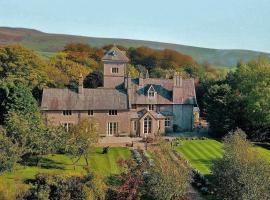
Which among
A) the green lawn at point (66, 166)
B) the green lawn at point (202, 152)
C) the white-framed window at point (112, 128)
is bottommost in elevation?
the green lawn at point (202, 152)

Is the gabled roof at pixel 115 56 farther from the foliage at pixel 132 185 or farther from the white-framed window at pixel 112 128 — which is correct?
the foliage at pixel 132 185

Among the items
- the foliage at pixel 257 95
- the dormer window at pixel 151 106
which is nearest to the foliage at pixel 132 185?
the dormer window at pixel 151 106

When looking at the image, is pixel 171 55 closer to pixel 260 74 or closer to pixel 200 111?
pixel 200 111

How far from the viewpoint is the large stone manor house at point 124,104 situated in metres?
66.5

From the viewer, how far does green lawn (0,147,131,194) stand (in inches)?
1843

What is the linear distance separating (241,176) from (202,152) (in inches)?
956

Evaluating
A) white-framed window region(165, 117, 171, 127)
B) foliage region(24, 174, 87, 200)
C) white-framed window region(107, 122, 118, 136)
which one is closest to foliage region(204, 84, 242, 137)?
white-framed window region(165, 117, 171, 127)

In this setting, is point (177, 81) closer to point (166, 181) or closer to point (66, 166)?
point (66, 166)

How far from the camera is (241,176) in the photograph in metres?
36.4

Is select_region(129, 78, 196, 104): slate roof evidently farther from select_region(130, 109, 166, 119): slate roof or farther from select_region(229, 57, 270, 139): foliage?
select_region(229, 57, 270, 139): foliage

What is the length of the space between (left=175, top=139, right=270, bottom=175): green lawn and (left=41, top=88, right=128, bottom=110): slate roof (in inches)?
439

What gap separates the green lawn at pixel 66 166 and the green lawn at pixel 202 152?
25.5 feet


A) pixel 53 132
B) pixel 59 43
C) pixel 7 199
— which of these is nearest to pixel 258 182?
pixel 7 199

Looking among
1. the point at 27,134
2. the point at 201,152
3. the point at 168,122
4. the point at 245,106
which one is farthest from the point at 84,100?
the point at 245,106
